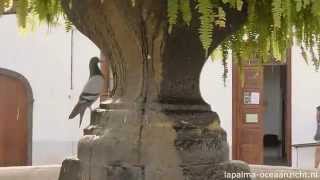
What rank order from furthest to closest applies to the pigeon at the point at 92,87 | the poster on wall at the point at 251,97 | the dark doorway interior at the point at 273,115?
1. the dark doorway interior at the point at 273,115
2. the poster on wall at the point at 251,97
3. the pigeon at the point at 92,87

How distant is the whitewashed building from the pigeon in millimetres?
1280

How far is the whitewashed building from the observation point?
9781mm

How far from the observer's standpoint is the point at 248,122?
9.91m

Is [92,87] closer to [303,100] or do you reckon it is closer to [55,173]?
[55,173]

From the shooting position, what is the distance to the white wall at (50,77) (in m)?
9.77

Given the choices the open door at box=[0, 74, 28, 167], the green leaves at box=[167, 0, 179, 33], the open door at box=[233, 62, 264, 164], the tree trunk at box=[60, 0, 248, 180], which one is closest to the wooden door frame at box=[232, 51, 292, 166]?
the open door at box=[233, 62, 264, 164]

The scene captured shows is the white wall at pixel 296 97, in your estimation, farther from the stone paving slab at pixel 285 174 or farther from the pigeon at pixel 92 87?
the stone paving slab at pixel 285 174

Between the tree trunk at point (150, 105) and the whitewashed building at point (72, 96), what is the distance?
24.2 feet

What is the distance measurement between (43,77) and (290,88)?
3703mm

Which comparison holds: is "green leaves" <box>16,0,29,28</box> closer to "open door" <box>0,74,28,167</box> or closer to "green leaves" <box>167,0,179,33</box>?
"green leaves" <box>167,0,179,33</box>

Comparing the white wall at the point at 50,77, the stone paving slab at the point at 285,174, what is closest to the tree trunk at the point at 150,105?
the stone paving slab at the point at 285,174

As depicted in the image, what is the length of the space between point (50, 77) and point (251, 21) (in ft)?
25.3

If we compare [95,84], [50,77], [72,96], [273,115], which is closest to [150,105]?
[95,84]

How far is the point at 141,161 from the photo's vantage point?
87.2 inches
